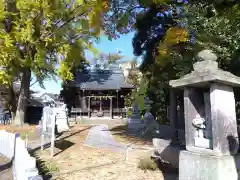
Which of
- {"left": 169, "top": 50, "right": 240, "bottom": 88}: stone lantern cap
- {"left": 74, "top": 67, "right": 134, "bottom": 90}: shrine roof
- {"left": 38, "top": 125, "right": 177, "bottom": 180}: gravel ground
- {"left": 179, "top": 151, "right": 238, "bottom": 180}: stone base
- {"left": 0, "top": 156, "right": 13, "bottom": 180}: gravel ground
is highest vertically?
{"left": 74, "top": 67, "right": 134, "bottom": 90}: shrine roof

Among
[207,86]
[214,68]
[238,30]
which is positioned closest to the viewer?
[214,68]

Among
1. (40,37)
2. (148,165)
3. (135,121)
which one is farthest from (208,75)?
(40,37)

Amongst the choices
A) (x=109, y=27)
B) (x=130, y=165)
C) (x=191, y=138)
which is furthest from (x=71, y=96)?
(x=191, y=138)

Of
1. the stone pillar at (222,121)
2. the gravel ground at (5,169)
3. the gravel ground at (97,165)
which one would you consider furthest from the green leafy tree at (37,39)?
the stone pillar at (222,121)

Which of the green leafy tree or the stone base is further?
the green leafy tree

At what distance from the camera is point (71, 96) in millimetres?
30891

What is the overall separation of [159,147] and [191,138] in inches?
75.7

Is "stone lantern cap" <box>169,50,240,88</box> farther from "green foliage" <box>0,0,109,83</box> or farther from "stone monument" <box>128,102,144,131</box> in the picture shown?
"green foliage" <box>0,0,109,83</box>

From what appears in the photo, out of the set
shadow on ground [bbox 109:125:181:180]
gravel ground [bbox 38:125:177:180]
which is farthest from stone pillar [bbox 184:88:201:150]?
gravel ground [bbox 38:125:177:180]

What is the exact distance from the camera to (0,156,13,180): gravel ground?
21.7 feet

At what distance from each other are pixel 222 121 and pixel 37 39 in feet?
52.1

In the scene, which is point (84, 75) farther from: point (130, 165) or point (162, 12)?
point (130, 165)

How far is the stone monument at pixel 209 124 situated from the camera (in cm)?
443

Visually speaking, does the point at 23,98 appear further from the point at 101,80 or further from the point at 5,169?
the point at 5,169
